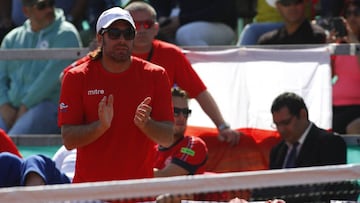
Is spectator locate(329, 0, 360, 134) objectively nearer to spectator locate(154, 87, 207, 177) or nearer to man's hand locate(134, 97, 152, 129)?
spectator locate(154, 87, 207, 177)

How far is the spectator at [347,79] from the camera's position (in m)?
9.09

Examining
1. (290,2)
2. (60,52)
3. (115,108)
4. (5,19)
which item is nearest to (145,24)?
(60,52)

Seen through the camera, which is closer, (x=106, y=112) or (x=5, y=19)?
(x=106, y=112)

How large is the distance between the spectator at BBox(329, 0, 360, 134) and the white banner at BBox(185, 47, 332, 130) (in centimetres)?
40

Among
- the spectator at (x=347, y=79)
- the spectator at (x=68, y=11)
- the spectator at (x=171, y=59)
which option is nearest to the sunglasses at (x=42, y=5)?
the spectator at (x=68, y=11)

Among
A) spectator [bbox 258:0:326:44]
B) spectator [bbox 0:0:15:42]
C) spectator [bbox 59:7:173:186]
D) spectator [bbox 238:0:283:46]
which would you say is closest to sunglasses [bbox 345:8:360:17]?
spectator [bbox 258:0:326:44]

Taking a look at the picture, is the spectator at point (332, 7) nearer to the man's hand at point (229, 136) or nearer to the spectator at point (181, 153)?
the man's hand at point (229, 136)

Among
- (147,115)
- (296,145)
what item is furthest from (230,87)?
(147,115)

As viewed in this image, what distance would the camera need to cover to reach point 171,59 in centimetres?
796

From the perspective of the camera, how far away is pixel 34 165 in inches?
250

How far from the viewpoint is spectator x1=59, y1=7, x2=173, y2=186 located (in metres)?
6.05

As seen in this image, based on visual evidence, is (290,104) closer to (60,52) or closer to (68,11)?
(60,52)

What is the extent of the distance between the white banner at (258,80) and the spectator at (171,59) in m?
0.40

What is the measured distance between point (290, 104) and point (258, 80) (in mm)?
1094
